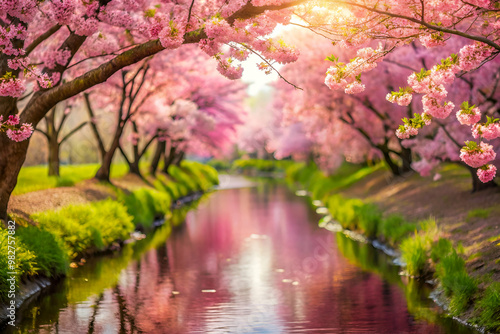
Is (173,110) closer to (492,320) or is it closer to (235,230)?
(235,230)

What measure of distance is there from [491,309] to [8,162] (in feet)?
32.3

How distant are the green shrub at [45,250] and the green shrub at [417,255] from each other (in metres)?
8.28

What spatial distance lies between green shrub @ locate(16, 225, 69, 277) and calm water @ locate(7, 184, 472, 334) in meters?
0.44

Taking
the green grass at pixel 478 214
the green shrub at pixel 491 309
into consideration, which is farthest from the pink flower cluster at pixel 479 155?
the green grass at pixel 478 214

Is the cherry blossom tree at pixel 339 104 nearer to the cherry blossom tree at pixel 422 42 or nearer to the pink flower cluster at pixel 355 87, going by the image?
→ the cherry blossom tree at pixel 422 42

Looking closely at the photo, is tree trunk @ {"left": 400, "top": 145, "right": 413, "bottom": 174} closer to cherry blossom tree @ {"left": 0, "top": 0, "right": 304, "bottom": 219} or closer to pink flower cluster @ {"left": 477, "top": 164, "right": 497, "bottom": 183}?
cherry blossom tree @ {"left": 0, "top": 0, "right": 304, "bottom": 219}

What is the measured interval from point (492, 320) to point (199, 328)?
483cm

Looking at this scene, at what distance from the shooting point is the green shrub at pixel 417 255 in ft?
50.9

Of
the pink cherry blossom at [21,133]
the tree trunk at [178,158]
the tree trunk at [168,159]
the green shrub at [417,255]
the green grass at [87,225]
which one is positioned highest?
the tree trunk at [178,158]

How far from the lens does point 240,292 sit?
48.0 feet

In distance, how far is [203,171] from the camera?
64812 millimetres

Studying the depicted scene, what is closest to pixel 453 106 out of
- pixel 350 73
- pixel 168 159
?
pixel 350 73

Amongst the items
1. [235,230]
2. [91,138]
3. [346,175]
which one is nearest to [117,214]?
[235,230]

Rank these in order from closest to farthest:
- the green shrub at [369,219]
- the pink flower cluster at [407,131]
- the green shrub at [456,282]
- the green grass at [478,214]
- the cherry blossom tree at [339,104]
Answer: the pink flower cluster at [407,131] < the green shrub at [456,282] < the green grass at [478,214] < the green shrub at [369,219] < the cherry blossom tree at [339,104]
